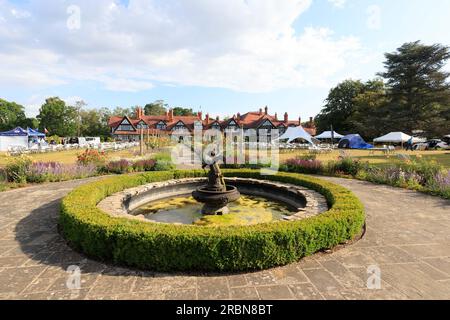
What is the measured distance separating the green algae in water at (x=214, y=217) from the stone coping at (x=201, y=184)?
15.6 inches

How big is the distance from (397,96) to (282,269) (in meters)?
38.9

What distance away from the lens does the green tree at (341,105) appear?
51.4m

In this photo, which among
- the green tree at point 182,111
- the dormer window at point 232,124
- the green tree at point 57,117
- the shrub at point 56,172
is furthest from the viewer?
the green tree at point 182,111

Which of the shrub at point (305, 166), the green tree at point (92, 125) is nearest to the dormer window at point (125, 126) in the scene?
the green tree at point (92, 125)

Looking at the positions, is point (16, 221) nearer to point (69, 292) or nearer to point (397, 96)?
point (69, 292)

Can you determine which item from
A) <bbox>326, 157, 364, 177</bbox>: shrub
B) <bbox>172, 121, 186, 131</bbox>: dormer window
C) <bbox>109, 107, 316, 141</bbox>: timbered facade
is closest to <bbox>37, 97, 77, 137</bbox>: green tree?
<bbox>109, 107, 316, 141</bbox>: timbered facade

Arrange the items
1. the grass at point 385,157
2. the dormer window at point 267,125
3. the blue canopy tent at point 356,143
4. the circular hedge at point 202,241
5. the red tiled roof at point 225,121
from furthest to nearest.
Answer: the red tiled roof at point 225,121 → the dormer window at point 267,125 → the blue canopy tent at point 356,143 → the grass at point 385,157 → the circular hedge at point 202,241

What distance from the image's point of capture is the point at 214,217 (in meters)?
7.67

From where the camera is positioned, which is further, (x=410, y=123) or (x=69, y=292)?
(x=410, y=123)

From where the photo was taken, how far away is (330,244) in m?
4.98

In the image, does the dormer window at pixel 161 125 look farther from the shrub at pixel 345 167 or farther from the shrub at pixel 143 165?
the shrub at pixel 345 167

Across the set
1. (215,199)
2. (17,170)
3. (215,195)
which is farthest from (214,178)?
(17,170)

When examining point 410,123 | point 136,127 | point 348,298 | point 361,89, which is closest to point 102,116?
point 136,127

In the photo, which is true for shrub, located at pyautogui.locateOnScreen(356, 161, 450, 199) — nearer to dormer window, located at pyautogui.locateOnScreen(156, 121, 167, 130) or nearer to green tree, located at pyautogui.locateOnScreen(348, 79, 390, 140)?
green tree, located at pyautogui.locateOnScreen(348, 79, 390, 140)
